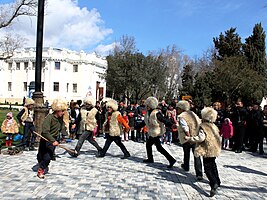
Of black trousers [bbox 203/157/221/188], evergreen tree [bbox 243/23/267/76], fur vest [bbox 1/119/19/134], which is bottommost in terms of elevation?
black trousers [bbox 203/157/221/188]

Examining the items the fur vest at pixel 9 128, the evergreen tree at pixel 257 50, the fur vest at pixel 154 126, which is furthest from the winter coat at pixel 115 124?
the evergreen tree at pixel 257 50

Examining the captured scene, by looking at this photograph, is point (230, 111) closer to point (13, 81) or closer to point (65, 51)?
point (65, 51)

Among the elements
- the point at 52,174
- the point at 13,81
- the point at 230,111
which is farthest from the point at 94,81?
the point at 52,174

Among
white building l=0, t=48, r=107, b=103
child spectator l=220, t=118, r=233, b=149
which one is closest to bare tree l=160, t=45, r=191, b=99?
white building l=0, t=48, r=107, b=103

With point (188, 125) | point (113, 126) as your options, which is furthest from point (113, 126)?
point (188, 125)

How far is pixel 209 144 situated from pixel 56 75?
5063 cm

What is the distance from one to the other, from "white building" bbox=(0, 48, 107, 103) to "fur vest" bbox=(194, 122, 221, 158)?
47715 mm

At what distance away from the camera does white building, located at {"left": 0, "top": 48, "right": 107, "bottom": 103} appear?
53688 mm

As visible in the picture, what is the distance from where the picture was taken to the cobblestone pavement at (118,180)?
18.2ft

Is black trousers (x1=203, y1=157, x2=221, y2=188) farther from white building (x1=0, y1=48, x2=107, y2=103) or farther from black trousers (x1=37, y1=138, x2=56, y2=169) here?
white building (x1=0, y1=48, x2=107, y2=103)

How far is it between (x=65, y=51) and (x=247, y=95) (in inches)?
1310

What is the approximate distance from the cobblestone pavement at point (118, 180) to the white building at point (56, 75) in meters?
45.2

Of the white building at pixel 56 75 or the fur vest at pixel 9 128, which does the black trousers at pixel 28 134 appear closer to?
the fur vest at pixel 9 128

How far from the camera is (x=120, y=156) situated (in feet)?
31.0
